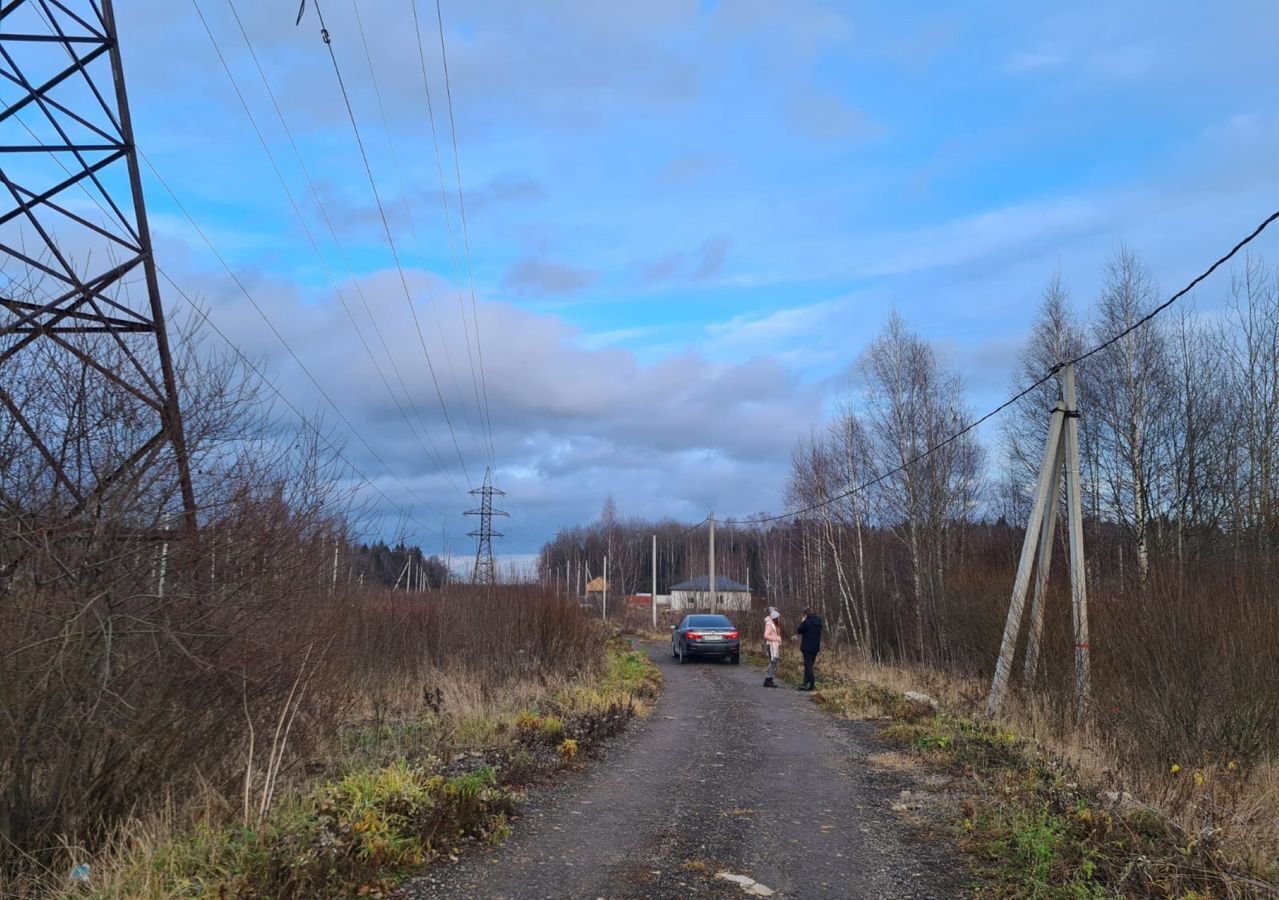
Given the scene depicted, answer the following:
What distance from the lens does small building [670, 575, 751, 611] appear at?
50.6 m

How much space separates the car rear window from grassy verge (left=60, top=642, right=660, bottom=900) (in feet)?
57.9

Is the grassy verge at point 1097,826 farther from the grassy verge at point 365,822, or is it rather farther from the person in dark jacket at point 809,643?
the person in dark jacket at point 809,643

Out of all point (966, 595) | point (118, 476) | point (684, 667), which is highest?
point (118, 476)

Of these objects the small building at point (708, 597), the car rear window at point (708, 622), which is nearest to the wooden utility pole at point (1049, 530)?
the car rear window at point (708, 622)

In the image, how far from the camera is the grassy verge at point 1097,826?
5.56 m

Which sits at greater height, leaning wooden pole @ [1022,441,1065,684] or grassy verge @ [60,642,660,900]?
leaning wooden pole @ [1022,441,1065,684]

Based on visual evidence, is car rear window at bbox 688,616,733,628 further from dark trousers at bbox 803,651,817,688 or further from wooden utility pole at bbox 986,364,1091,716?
wooden utility pole at bbox 986,364,1091,716

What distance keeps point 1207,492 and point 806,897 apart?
74.6ft

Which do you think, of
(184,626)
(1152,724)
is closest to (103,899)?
(184,626)

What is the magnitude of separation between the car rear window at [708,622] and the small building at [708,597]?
13065 mm

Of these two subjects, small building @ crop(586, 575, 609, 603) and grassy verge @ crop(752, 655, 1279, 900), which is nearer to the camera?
grassy verge @ crop(752, 655, 1279, 900)

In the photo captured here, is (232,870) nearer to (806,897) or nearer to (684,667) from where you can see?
(806,897)

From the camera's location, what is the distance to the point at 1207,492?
78.7 feet

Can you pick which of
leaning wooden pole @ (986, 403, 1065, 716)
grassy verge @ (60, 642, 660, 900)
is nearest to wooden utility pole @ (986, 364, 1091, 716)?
leaning wooden pole @ (986, 403, 1065, 716)
